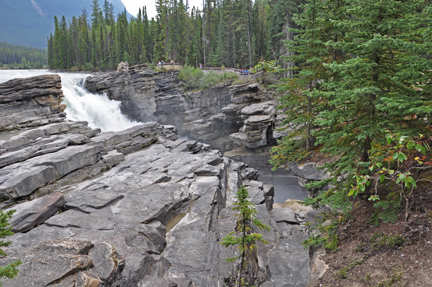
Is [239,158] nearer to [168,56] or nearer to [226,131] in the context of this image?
[226,131]

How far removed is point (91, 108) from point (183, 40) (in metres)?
31.3

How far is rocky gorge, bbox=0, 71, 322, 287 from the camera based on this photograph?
7438 mm

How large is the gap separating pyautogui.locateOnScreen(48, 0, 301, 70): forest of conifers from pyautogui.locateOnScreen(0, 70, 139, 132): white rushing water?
21540 millimetres

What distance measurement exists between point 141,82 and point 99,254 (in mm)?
40001

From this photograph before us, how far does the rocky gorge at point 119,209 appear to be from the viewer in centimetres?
744

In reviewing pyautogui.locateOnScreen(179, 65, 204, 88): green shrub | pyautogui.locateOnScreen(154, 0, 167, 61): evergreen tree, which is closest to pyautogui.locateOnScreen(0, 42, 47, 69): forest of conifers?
pyautogui.locateOnScreen(154, 0, 167, 61): evergreen tree

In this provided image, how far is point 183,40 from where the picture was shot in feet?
186

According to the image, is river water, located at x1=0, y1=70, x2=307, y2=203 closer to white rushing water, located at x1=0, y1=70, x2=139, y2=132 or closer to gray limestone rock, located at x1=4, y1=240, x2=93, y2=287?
white rushing water, located at x1=0, y1=70, x2=139, y2=132

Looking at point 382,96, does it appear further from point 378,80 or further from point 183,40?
point 183,40

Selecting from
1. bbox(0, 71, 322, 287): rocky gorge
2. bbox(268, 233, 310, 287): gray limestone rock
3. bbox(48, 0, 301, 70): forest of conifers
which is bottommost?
bbox(268, 233, 310, 287): gray limestone rock

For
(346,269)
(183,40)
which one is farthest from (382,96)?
(183,40)

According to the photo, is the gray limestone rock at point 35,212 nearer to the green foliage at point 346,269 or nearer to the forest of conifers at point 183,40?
the green foliage at point 346,269

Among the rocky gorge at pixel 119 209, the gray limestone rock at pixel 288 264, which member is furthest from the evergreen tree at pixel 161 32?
the gray limestone rock at pixel 288 264

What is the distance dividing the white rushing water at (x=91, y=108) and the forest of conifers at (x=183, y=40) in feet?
70.7
